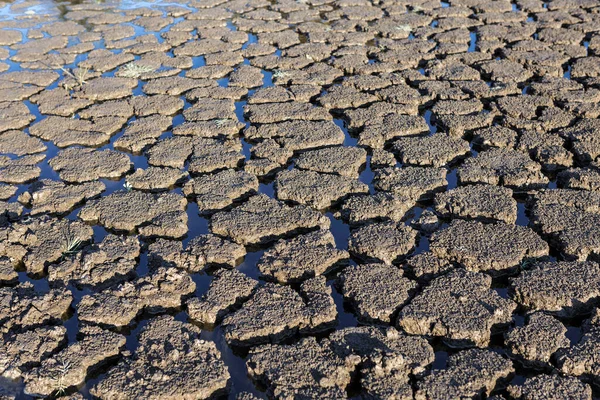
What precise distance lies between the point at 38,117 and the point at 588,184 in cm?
502

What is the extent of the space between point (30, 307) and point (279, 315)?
4.85 ft

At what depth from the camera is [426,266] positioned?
12.0 ft

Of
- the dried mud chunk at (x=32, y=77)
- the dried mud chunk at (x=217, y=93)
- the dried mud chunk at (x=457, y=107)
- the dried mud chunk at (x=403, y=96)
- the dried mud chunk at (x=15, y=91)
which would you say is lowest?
the dried mud chunk at (x=457, y=107)

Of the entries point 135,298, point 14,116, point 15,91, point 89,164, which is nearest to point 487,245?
point 135,298

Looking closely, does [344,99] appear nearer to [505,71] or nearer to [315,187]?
[315,187]

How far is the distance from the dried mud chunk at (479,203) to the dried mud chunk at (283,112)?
1664 mm

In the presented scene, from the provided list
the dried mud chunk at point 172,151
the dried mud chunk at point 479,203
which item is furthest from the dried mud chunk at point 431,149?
the dried mud chunk at point 172,151

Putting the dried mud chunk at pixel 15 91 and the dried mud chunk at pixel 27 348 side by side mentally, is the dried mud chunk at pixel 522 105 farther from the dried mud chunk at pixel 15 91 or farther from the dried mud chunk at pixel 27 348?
the dried mud chunk at pixel 15 91

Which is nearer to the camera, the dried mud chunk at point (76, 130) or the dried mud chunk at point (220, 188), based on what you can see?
the dried mud chunk at point (220, 188)

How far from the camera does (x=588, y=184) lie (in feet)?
14.3

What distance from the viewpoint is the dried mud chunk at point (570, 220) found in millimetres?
3773

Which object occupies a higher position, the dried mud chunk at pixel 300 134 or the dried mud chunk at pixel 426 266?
the dried mud chunk at pixel 300 134

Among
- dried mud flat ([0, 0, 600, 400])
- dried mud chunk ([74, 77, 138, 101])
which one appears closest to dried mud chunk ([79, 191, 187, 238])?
dried mud flat ([0, 0, 600, 400])

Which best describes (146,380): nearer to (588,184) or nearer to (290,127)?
(290,127)
